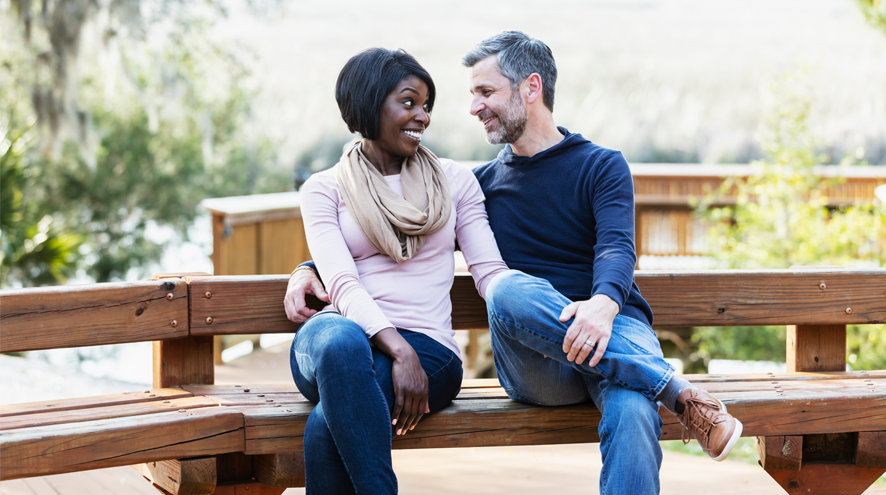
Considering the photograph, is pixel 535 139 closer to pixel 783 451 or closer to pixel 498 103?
pixel 498 103

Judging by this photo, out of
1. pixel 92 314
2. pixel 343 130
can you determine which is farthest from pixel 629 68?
pixel 92 314

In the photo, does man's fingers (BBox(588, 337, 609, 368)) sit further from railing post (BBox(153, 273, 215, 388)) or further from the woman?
railing post (BBox(153, 273, 215, 388))

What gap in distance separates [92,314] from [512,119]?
1152 mm

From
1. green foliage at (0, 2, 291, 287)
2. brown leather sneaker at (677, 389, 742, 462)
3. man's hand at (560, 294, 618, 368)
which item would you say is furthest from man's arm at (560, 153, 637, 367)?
green foliage at (0, 2, 291, 287)

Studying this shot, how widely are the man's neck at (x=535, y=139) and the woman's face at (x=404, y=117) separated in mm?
270

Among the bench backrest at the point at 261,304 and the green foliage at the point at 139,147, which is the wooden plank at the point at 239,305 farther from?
the green foliage at the point at 139,147

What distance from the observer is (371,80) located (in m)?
1.99

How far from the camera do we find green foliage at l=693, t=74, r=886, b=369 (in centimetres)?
517

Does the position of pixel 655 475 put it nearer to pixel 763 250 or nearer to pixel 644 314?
pixel 644 314

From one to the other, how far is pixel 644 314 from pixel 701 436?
16.8 inches

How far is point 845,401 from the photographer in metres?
1.99

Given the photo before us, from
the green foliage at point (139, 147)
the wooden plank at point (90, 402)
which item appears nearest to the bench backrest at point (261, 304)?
the wooden plank at point (90, 402)

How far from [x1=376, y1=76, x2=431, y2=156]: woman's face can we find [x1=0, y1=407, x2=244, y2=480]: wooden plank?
76cm

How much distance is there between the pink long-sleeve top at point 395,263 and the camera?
1916 millimetres
